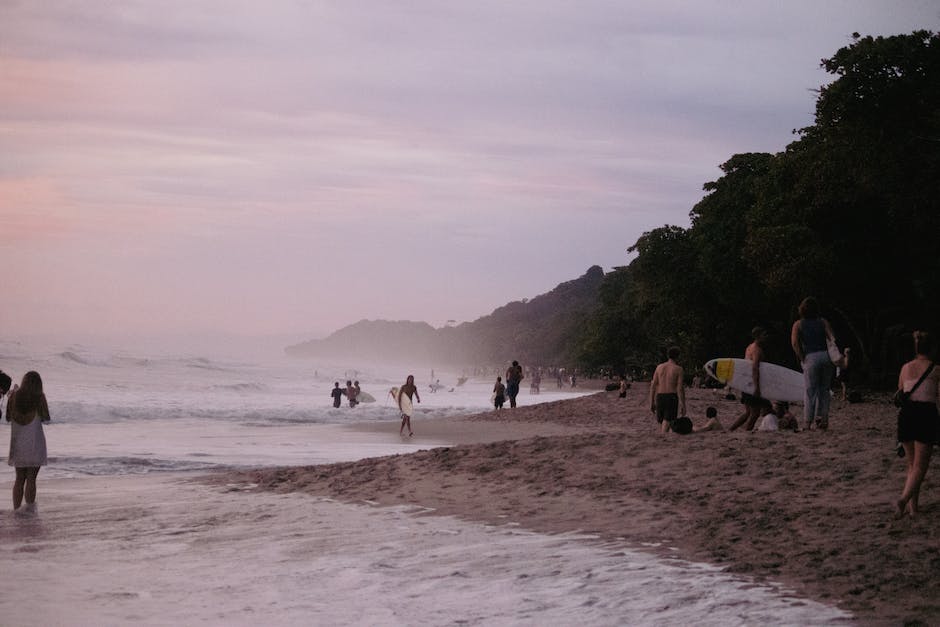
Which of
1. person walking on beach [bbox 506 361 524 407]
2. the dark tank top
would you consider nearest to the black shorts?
the dark tank top

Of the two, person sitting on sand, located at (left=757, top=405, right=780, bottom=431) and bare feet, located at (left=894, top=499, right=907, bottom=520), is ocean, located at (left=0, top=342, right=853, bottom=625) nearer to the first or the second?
bare feet, located at (left=894, top=499, right=907, bottom=520)

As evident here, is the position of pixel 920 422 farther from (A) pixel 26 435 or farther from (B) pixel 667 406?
(A) pixel 26 435

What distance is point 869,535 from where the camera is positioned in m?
9.10

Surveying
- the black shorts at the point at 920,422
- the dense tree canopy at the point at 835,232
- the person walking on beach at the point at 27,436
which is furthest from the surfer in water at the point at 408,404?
the black shorts at the point at 920,422

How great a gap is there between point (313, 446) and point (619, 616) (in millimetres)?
16778

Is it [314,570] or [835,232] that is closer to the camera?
[314,570]

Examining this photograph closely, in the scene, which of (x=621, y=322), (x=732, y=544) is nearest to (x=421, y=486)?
(x=732, y=544)

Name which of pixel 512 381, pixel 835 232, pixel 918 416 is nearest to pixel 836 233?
pixel 835 232

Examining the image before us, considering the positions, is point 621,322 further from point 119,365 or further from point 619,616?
point 619,616

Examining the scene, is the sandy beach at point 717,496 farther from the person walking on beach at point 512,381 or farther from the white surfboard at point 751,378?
the person walking on beach at point 512,381

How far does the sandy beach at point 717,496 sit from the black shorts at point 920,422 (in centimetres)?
75

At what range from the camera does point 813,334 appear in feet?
47.2

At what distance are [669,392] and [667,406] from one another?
0.22 meters

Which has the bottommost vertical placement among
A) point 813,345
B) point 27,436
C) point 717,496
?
point 717,496
